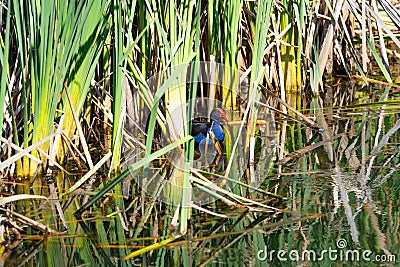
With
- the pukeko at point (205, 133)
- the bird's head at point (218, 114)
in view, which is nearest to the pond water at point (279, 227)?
the pukeko at point (205, 133)

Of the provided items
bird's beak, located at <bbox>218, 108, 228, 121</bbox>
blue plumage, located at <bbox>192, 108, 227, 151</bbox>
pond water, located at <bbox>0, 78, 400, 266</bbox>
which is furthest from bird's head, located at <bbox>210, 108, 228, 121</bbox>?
pond water, located at <bbox>0, 78, 400, 266</bbox>

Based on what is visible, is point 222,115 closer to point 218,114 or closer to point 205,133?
point 218,114

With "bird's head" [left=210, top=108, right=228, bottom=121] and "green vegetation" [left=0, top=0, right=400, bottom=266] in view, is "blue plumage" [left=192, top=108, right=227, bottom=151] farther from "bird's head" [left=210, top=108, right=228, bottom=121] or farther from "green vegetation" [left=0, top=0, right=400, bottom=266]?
"bird's head" [left=210, top=108, right=228, bottom=121]

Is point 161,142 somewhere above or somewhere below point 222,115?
below

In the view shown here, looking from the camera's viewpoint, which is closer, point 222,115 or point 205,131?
point 205,131

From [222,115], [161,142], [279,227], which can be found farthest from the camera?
[222,115]

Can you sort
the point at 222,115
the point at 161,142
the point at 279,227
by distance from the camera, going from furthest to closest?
the point at 222,115
the point at 161,142
the point at 279,227

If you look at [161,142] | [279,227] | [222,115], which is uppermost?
[222,115]

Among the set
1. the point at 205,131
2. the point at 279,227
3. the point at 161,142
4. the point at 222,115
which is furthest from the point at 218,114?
the point at 279,227

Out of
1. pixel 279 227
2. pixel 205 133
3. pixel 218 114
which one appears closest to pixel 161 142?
pixel 205 133

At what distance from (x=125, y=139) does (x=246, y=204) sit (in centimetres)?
99

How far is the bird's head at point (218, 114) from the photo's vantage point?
3.84 meters

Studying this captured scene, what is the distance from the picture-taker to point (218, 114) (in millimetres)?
3867

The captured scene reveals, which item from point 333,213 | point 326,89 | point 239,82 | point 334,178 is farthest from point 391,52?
point 333,213
